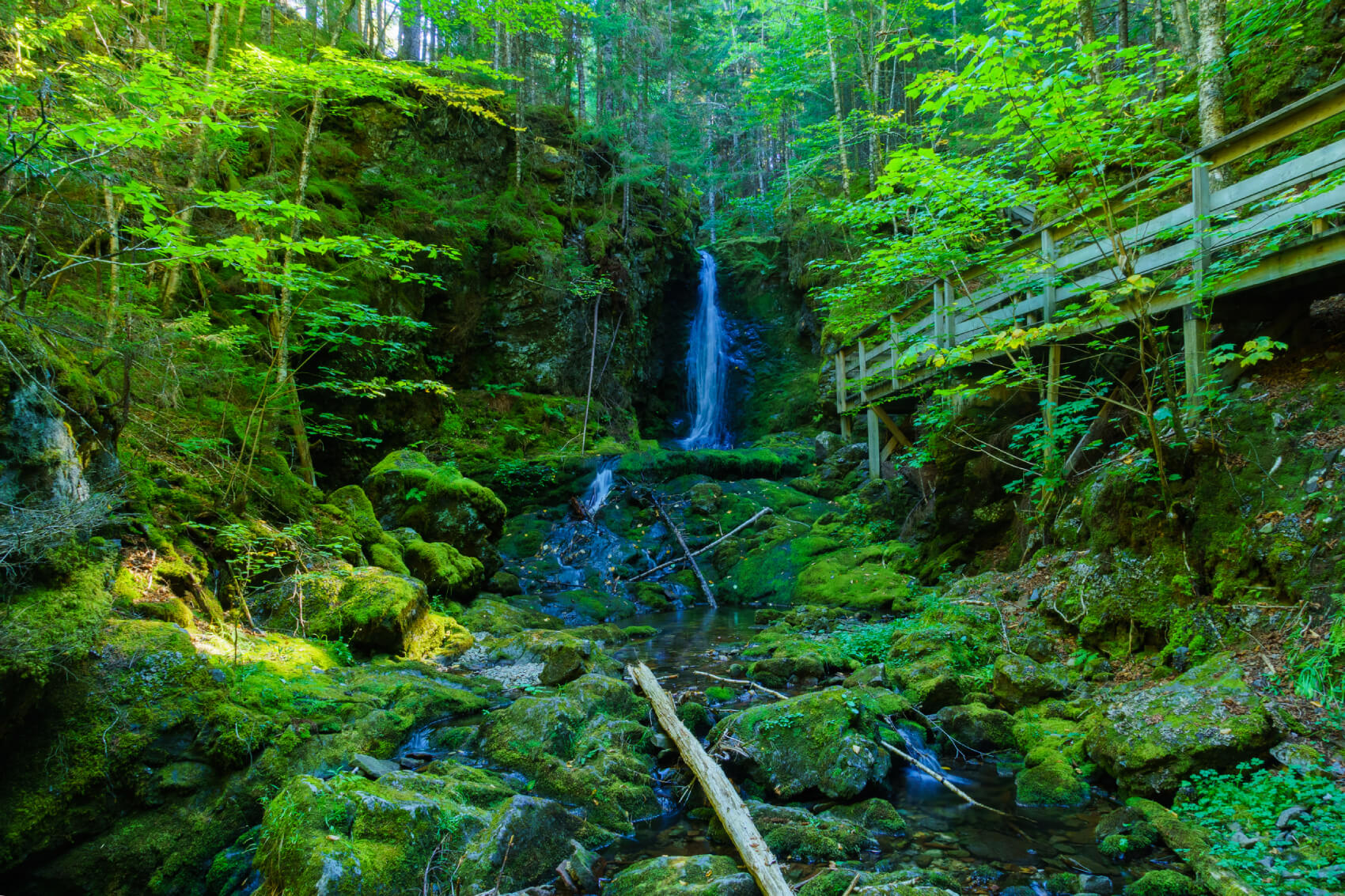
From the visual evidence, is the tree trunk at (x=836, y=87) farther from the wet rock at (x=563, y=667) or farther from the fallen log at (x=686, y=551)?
the wet rock at (x=563, y=667)

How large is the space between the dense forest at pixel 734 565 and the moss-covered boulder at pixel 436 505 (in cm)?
8

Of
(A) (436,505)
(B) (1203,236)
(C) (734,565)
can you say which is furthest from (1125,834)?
(A) (436,505)

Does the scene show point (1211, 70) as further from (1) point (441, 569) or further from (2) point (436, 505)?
(2) point (436, 505)

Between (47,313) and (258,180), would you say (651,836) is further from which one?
(258,180)

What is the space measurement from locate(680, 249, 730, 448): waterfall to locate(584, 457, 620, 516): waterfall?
6.68 m

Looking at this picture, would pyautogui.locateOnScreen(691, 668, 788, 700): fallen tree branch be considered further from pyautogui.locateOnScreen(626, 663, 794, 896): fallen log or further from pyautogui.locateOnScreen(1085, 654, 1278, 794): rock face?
pyautogui.locateOnScreen(1085, 654, 1278, 794): rock face

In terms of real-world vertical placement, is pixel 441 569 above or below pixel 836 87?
below

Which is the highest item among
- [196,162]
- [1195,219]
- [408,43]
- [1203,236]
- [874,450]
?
[408,43]

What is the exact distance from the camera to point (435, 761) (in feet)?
15.4

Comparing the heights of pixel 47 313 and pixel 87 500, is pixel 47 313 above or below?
above

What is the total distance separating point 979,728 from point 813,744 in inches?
59.3

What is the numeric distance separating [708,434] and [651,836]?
63.6 ft

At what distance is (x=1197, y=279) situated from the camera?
214 inches

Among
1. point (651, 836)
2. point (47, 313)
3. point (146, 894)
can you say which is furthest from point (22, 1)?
point (651, 836)
